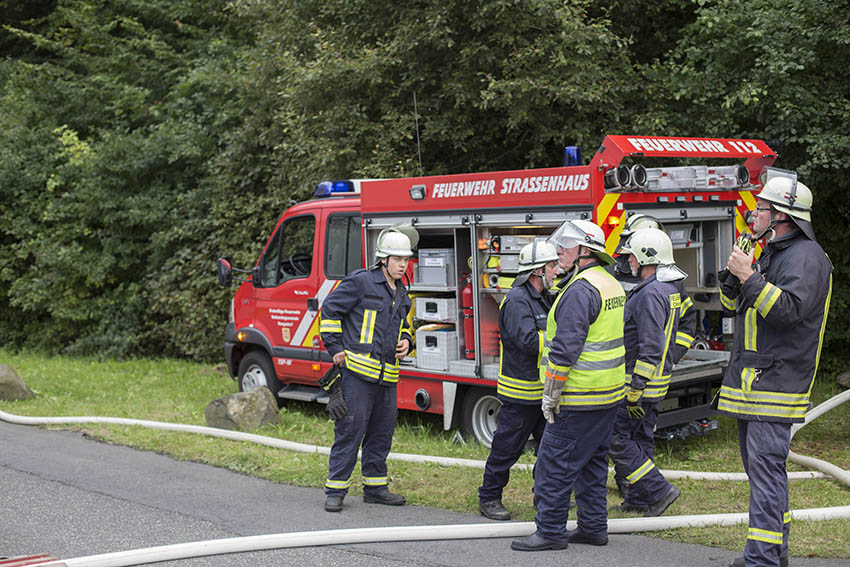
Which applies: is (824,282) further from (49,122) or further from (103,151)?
(49,122)

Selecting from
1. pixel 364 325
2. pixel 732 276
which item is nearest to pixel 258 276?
pixel 364 325

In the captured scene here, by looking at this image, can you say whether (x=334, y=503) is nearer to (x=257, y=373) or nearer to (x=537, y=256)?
(x=537, y=256)

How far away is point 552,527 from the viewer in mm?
5051

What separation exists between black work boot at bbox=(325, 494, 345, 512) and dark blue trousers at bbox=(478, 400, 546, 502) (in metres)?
0.99

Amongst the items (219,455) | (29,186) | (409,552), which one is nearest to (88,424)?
(219,455)

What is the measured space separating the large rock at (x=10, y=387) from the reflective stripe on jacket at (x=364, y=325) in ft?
21.0

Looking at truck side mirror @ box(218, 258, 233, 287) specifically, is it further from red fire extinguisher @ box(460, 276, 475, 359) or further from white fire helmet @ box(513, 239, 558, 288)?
white fire helmet @ box(513, 239, 558, 288)

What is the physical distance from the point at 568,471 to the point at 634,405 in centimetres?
100

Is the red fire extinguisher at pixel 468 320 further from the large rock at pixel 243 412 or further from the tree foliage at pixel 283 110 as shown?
the tree foliage at pixel 283 110

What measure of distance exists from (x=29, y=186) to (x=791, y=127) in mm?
12780

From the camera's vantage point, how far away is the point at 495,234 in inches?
294

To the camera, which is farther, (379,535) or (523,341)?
(523,341)

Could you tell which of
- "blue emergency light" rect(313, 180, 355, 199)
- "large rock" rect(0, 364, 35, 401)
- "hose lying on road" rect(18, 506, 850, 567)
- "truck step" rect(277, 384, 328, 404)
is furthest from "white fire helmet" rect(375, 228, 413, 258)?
"large rock" rect(0, 364, 35, 401)

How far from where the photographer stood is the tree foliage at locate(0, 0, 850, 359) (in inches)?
372
